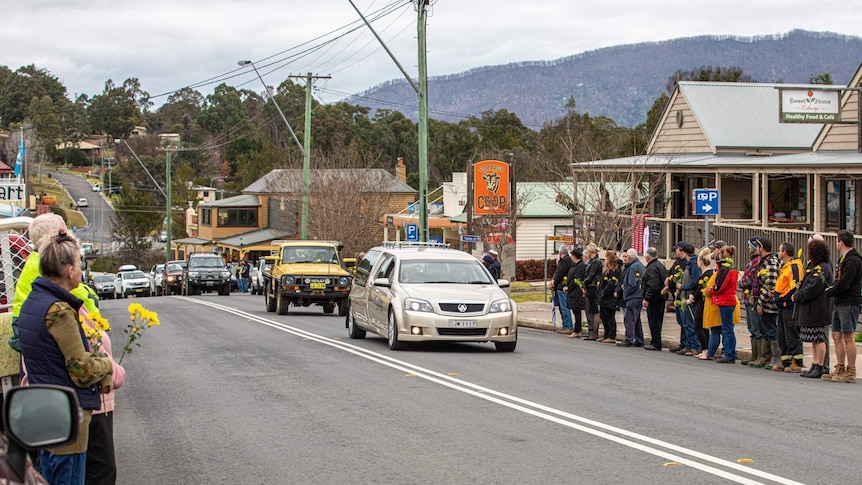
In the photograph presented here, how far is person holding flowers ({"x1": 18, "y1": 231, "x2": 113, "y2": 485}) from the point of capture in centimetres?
568

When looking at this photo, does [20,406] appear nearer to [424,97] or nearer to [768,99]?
[424,97]

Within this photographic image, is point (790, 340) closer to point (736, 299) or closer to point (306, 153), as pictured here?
point (736, 299)

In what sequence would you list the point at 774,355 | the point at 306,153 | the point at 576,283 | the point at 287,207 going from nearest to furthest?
the point at 774,355 < the point at 576,283 < the point at 306,153 < the point at 287,207

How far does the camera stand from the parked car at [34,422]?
3.71 m

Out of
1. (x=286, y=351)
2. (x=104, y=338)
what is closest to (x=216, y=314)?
(x=286, y=351)

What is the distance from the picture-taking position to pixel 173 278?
5131 cm

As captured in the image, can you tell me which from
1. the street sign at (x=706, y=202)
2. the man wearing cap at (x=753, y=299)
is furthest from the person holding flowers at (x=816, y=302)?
the street sign at (x=706, y=202)

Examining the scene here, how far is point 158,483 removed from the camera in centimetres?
805

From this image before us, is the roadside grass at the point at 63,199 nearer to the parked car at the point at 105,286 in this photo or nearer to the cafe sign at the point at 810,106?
the parked car at the point at 105,286

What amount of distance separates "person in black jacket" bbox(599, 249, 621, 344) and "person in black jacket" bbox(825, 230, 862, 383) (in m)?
6.27

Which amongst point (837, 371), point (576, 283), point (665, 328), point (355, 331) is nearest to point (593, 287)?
point (576, 283)

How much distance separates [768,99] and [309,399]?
1170 inches

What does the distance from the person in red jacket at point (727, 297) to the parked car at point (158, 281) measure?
134 feet

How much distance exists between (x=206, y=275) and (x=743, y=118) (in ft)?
78.1
